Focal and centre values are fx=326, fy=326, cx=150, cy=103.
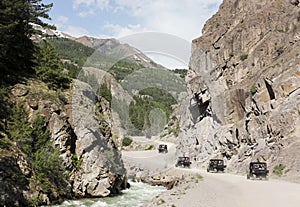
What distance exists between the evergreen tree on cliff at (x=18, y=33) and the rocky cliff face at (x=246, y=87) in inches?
870

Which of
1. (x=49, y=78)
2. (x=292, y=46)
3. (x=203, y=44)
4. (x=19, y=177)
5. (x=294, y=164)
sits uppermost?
(x=203, y=44)

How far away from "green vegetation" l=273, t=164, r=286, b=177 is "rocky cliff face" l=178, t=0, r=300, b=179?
476mm

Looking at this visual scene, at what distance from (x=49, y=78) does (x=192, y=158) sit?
22.2 m

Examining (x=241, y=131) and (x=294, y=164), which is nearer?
(x=294, y=164)

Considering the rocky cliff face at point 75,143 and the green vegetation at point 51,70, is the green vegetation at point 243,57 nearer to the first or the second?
the rocky cliff face at point 75,143

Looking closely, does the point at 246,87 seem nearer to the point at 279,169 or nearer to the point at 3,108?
the point at 279,169

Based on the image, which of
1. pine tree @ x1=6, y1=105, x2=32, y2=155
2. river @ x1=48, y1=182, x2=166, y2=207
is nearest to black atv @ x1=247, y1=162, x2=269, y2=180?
river @ x1=48, y1=182, x2=166, y2=207

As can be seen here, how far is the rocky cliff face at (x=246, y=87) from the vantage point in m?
29.5

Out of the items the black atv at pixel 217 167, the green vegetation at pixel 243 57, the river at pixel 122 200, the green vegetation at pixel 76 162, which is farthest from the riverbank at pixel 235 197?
the green vegetation at pixel 243 57

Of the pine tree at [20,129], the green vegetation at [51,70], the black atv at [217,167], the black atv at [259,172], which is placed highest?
the green vegetation at [51,70]

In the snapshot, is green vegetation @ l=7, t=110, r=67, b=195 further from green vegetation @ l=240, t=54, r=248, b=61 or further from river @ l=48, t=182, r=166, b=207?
green vegetation @ l=240, t=54, r=248, b=61

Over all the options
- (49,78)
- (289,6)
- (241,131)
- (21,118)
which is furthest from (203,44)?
(21,118)

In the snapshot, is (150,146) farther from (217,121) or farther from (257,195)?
(257,195)

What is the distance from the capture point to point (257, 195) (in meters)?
16.1
